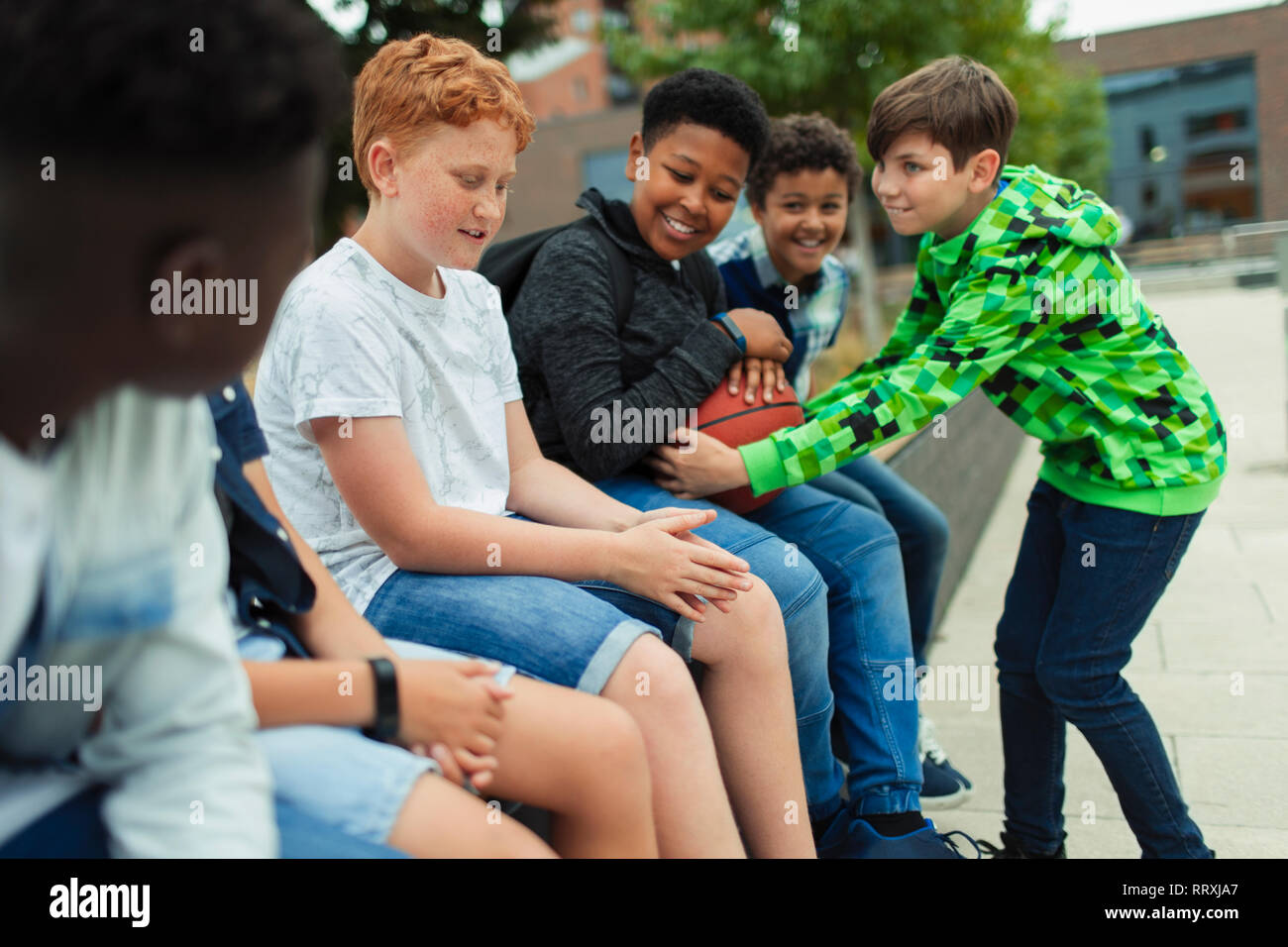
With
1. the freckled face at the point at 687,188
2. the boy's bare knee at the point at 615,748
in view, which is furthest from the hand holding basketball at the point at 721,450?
Answer: the boy's bare knee at the point at 615,748

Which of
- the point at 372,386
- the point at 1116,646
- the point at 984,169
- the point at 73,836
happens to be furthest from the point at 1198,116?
the point at 73,836

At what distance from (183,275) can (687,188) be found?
1.85 meters

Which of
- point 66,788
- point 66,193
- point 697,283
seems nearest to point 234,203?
point 66,193

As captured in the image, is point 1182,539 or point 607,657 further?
point 1182,539

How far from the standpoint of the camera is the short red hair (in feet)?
6.59

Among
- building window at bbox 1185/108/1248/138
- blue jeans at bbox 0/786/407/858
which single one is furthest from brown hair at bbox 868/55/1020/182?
building window at bbox 1185/108/1248/138

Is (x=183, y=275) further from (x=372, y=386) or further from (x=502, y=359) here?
(x=502, y=359)

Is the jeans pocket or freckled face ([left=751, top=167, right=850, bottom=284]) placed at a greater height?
freckled face ([left=751, top=167, right=850, bottom=284])

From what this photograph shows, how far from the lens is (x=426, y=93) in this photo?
78.9 inches

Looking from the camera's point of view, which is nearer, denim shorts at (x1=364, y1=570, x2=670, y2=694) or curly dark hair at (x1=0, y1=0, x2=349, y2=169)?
curly dark hair at (x1=0, y1=0, x2=349, y2=169)

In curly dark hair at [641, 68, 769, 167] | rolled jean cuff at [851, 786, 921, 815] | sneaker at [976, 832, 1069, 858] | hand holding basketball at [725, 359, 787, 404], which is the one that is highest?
curly dark hair at [641, 68, 769, 167]

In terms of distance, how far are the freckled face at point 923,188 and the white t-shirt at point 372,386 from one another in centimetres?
102

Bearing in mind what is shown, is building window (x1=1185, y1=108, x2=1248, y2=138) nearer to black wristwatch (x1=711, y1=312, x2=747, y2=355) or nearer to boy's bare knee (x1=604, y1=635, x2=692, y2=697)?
black wristwatch (x1=711, y1=312, x2=747, y2=355)

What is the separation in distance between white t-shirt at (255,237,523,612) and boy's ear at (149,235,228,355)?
2.73 ft
